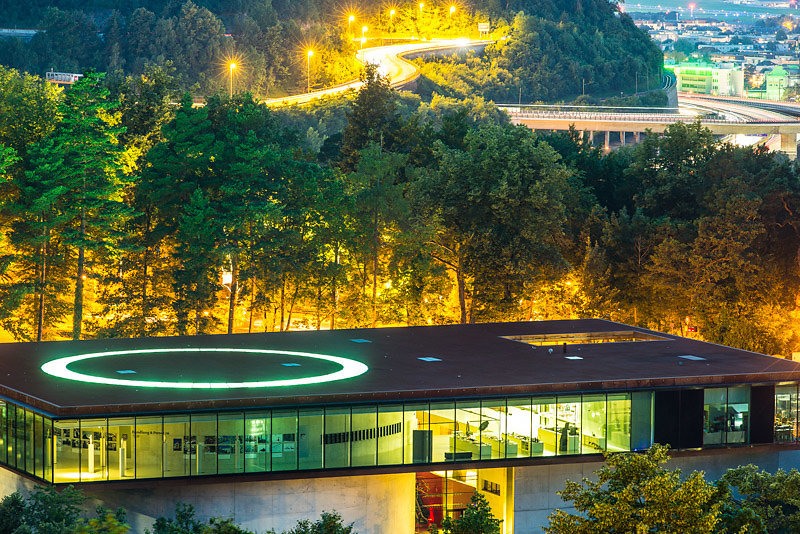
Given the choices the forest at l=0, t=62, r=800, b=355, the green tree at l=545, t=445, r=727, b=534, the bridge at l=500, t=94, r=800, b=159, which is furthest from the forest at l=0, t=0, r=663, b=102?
the green tree at l=545, t=445, r=727, b=534

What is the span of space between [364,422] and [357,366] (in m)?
5.22

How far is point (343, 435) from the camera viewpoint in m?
42.5

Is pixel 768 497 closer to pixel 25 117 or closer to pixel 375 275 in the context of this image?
pixel 375 275

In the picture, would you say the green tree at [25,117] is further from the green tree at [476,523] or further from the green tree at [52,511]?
the green tree at [476,523]

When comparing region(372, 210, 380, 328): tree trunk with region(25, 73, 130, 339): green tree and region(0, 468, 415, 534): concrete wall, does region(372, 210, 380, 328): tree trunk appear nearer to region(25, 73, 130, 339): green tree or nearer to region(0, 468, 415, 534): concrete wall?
region(25, 73, 130, 339): green tree

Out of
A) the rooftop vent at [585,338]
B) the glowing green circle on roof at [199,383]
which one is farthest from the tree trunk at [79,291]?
the rooftop vent at [585,338]

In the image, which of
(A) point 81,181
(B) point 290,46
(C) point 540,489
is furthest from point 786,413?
(B) point 290,46

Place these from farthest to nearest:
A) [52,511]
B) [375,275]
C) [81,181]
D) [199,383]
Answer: [375,275]
[81,181]
[199,383]
[52,511]

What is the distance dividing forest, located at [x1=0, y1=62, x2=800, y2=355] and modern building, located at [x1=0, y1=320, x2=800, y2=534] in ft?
63.3

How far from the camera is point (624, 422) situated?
4588 cm

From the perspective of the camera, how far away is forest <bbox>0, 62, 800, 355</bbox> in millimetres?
70375

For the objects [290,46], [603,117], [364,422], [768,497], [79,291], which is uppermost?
[290,46]

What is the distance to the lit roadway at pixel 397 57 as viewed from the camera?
152125 mm

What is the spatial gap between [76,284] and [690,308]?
3406 centimetres
